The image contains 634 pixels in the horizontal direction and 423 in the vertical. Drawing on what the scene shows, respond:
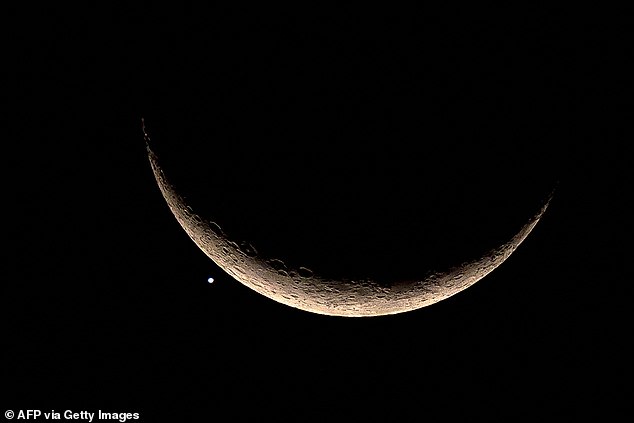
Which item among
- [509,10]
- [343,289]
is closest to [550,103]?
[509,10]

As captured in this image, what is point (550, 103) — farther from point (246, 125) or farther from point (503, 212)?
point (246, 125)

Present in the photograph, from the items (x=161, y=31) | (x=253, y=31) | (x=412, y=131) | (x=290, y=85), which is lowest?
(x=412, y=131)

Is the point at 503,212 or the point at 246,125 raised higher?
the point at 246,125

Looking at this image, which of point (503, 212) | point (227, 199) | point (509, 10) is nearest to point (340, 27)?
point (509, 10)

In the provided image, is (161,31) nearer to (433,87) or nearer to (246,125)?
(246,125)

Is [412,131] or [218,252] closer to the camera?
[412,131]

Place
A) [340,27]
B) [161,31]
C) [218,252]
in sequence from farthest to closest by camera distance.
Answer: [218,252] → [161,31] → [340,27]

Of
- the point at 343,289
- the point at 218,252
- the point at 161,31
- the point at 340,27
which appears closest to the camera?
the point at 340,27
